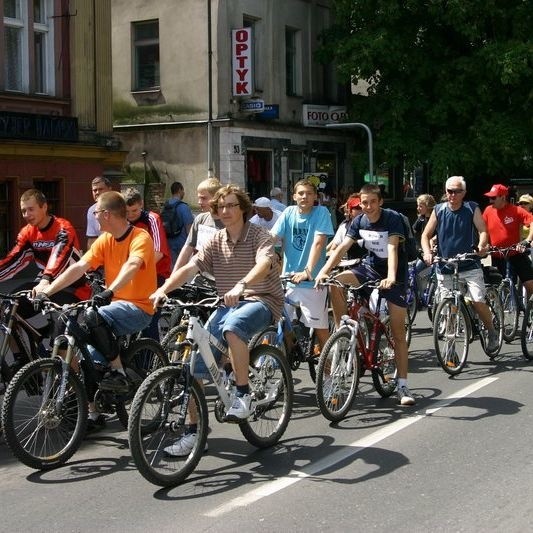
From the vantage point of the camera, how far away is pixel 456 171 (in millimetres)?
26641

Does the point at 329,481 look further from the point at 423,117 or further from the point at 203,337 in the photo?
the point at 423,117

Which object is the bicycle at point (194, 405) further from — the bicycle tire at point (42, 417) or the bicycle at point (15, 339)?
the bicycle at point (15, 339)

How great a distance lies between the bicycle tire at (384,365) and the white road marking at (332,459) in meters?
0.46

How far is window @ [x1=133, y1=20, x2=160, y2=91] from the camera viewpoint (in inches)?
1062

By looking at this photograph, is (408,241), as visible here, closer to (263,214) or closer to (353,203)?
(353,203)

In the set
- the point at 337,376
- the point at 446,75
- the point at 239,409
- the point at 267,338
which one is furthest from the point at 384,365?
the point at 446,75

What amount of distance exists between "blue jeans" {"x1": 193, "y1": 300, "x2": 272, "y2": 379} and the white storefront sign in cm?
2219

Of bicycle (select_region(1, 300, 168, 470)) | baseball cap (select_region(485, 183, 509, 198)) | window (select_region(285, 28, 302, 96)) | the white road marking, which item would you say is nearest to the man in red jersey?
bicycle (select_region(1, 300, 168, 470))

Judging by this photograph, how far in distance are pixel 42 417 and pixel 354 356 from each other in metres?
2.49

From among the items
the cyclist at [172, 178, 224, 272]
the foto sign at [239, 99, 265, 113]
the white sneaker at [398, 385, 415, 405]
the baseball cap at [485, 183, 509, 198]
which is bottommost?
the white sneaker at [398, 385, 415, 405]

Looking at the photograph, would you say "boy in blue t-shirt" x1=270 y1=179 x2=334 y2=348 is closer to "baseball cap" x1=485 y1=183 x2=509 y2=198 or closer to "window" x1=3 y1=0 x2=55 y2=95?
"baseball cap" x1=485 y1=183 x2=509 y2=198

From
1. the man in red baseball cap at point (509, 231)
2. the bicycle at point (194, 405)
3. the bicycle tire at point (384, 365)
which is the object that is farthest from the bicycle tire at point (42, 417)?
the man in red baseball cap at point (509, 231)

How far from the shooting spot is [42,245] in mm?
7996

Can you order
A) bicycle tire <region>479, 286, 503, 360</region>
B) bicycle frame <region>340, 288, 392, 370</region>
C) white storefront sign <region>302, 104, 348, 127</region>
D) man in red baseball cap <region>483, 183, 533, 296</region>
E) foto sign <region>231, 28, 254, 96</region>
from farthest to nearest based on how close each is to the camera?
white storefront sign <region>302, 104, 348, 127</region> < foto sign <region>231, 28, 254, 96</region> < man in red baseball cap <region>483, 183, 533, 296</region> < bicycle tire <region>479, 286, 503, 360</region> < bicycle frame <region>340, 288, 392, 370</region>
